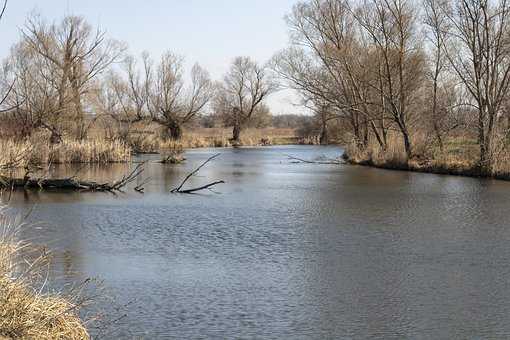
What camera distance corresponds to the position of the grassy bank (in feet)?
61.9

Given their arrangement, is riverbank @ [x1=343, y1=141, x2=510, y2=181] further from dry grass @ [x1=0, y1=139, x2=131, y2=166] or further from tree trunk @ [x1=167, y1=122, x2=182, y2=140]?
tree trunk @ [x1=167, y1=122, x2=182, y2=140]

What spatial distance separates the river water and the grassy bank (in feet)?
13.3

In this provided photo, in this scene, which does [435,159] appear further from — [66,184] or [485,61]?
[66,184]

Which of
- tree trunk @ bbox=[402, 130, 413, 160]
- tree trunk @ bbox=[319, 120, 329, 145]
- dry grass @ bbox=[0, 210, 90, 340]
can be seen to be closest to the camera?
dry grass @ bbox=[0, 210, 90, 340]

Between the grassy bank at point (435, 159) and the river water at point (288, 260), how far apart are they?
13.3 feet

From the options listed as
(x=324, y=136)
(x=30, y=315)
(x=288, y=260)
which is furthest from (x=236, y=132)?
(x=30, y=315)

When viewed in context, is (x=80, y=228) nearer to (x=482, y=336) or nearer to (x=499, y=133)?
(x=482, y=336)

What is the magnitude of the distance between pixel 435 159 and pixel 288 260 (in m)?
15.3

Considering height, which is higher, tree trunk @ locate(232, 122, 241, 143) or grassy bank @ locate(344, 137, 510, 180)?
tree trunk @ locate(232, 122, 241, 143)

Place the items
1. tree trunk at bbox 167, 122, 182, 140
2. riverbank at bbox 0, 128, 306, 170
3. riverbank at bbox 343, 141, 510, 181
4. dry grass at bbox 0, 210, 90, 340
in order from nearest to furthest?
1. dry grass at bbox 0, 210, 90, 340
2. riverbank at bbox 0, 128, 306, 170
3. riverbank at bbox 343, 141, 510, 181
4. tree trunk at bbox 167, 122, 182, 140

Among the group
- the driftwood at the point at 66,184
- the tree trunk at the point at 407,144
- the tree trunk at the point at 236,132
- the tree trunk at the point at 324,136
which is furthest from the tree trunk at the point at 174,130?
the driftwood at the point at 66,184

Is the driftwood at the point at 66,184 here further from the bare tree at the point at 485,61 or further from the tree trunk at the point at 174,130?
the tree trunk at the point at 174,130

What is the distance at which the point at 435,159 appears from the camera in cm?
2184

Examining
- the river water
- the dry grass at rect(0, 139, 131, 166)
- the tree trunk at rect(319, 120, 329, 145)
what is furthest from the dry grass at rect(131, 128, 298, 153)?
the river water
